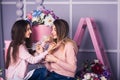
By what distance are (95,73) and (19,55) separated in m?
0.66

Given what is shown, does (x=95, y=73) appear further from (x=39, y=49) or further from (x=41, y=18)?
(x=41, y=18)

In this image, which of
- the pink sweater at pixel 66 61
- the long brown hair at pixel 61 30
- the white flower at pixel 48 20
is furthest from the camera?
the white flower at pixel 48 20

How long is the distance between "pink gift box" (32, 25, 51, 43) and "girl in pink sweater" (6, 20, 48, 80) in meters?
0.10

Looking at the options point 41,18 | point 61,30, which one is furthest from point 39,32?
point 61,30

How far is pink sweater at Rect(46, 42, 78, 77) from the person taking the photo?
2457 mm

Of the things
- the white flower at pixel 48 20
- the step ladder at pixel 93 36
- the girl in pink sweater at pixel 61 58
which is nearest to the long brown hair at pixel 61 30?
the girl in pink sweater at pixel 61 58

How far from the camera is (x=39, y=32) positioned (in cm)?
271

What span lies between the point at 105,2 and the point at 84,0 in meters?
0.21

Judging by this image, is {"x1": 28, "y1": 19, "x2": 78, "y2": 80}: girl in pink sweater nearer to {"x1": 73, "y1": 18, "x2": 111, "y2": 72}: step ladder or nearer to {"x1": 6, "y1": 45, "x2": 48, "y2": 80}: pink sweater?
{"x1": 6, "y1": 45, "x2": 48, "y2": 80}: pink sweater

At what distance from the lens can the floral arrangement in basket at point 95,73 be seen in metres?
2.63

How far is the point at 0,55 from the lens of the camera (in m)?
3.45

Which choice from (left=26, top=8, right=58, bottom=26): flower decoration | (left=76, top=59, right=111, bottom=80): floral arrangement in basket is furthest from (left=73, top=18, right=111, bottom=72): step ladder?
(left=26, top=8, right=58, bottom=26): flower decoration

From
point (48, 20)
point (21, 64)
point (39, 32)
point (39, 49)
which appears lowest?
point (21, 64)

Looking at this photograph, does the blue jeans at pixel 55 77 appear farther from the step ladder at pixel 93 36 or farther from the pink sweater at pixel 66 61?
the step ladder at pixel 93 36
